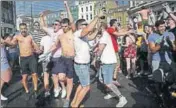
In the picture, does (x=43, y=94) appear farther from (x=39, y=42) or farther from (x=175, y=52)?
(x=175, y=52)

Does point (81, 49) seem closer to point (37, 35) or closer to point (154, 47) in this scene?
point (37, 35)

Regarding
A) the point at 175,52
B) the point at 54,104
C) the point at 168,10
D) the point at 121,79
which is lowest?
the point at 54,104

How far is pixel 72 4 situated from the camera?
2.78 m

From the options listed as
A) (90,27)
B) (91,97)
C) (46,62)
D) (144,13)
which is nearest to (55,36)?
(46,62)

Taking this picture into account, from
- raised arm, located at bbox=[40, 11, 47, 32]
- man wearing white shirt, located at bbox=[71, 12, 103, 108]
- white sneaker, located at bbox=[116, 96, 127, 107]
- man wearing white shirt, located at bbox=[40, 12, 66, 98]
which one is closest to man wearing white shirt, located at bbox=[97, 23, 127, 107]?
white sneaker, located at bbox=[116, 96, 127, 107]

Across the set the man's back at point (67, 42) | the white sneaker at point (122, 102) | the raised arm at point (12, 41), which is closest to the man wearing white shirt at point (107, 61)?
the white sneaker at point (122, 102)

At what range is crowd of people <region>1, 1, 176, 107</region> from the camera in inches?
109

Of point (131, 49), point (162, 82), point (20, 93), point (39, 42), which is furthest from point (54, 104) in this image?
point (162, 82)

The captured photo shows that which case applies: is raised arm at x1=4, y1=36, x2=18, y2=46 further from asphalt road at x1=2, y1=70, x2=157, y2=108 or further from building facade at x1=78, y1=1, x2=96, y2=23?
building facade at x1=78, y1=1, x2=96, y2=23

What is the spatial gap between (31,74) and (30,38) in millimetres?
316

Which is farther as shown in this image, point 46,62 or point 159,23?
point 159,23

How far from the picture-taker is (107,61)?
3.00 m

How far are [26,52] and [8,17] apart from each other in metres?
0.34

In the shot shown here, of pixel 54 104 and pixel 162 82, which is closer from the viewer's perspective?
pixel 54 104
